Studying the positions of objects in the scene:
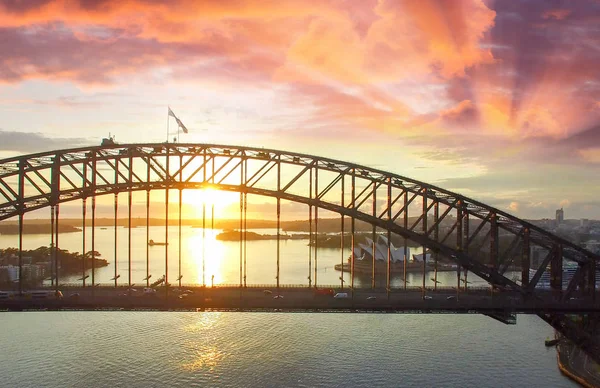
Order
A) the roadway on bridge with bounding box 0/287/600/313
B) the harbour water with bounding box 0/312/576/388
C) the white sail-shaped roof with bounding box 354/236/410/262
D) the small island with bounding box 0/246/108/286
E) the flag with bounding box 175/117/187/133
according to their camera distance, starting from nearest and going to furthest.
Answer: the roadway on bridge with bounding box 0/287/600/313
the harbour water with bounding box 0/312/576/388
the flag with bounding box 175/117/187/133
the small island with bounding box 0/246/108/286
the white sail-shaped roof with bounding box 354/236/410/262

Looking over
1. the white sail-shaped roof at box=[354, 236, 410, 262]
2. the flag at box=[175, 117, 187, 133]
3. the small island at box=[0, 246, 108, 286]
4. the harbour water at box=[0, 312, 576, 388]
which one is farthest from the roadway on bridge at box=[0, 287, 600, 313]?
the white sail-shaped roof at box=[354, 236, 410, 262]

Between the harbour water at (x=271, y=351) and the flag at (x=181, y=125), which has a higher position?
the flag at (x=181, y=125)

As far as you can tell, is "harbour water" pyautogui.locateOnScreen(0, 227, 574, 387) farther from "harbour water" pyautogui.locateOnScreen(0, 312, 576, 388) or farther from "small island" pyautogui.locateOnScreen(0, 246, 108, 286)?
"small island" pyautogui.locateOnScreen(0, 246, 108, 286)

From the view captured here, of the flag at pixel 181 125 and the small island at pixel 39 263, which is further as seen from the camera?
the small island at pixel 39 263

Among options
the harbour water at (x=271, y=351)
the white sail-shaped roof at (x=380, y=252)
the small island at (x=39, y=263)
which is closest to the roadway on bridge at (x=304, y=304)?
the harbour water at (x=271, y=351)

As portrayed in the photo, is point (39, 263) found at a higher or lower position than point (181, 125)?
lower

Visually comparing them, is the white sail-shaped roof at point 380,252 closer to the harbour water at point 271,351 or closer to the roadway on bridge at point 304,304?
the harbour water at point 271,351

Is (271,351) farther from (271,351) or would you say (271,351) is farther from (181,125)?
(181,125)

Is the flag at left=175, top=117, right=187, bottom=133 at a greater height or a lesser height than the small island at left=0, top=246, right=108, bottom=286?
greater

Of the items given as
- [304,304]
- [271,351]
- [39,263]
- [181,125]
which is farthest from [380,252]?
[304,304]

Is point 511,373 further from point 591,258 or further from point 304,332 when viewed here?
point 304,332

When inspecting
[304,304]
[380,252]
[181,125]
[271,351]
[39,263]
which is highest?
[181,125]
